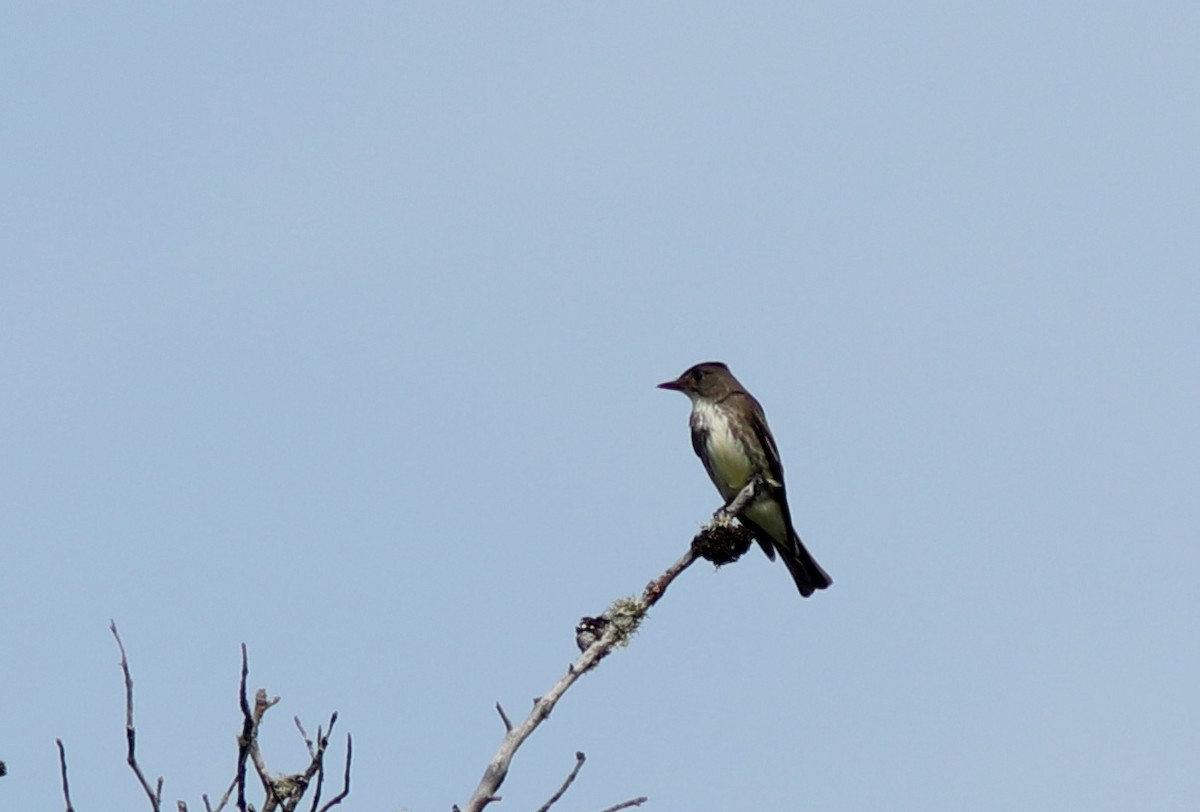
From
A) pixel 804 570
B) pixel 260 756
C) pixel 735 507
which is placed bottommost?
pixel 260 756

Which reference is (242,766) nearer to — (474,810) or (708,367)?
(474,810)

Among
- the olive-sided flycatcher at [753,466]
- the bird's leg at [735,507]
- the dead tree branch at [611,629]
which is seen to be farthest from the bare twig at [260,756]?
the olive-sided flycatcher at [753,466]

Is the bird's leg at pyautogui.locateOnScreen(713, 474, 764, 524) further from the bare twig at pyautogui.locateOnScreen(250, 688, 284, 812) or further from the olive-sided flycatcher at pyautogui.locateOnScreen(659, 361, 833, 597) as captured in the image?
the olive-sided flycatcher at pyautogui.locateOnScreen(659, 361, 833, 597)

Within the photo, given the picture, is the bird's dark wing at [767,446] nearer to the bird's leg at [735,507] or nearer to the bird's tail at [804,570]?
the bird's tail at [804,570]

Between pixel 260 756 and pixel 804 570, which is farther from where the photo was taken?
pixel 804 570

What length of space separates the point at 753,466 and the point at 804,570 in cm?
87

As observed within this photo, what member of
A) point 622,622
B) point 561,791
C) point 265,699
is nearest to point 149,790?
point 265,699

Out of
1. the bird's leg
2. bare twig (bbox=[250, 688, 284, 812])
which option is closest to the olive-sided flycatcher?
the bird's leg

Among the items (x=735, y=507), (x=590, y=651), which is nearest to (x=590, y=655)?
(x=590, y=651)

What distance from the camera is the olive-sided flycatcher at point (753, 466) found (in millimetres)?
11875

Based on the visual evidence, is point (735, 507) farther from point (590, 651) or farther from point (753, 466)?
point (753, 466)

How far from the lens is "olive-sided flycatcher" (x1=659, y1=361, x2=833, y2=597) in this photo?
39.0ft

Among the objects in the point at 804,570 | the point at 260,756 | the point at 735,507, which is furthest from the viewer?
the point at 804,570

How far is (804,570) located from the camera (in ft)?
39.3
